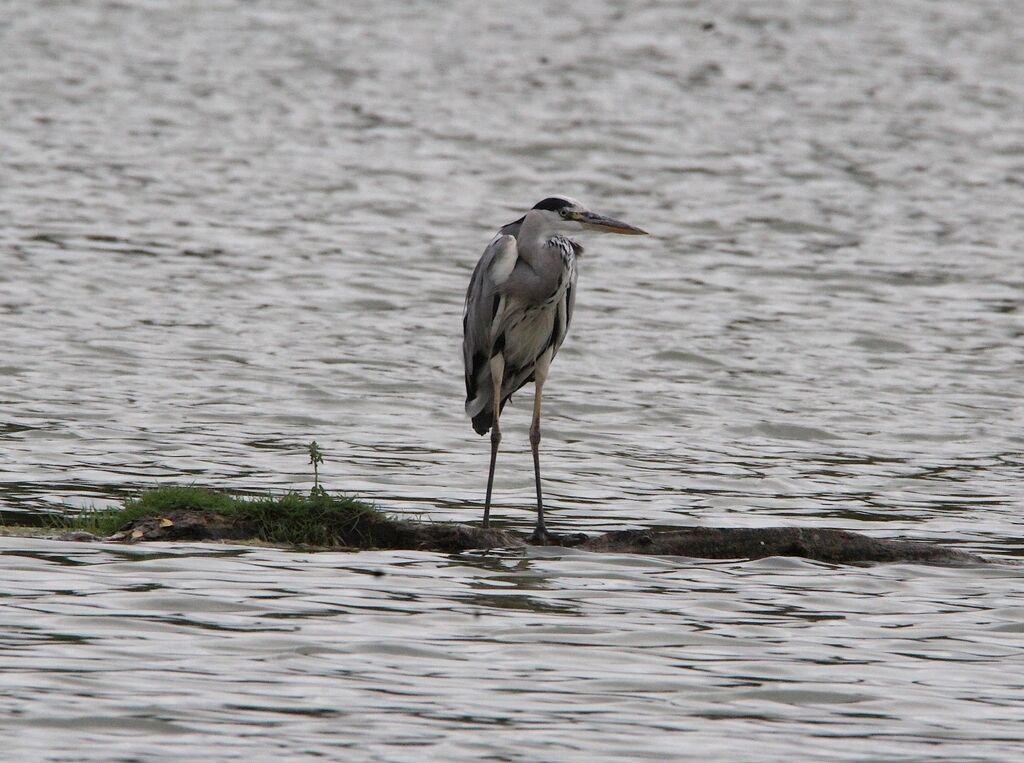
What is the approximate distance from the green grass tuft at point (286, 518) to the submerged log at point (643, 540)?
0.01m

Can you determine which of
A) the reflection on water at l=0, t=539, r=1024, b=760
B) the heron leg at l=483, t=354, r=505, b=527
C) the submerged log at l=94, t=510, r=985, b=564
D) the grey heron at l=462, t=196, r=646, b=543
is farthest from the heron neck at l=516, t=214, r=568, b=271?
the reflection on water at l=0, t=539, r=1024, b=760

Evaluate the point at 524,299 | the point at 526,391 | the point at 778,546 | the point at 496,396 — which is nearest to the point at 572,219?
the point at 524,299

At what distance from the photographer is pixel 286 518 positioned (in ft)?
29.6

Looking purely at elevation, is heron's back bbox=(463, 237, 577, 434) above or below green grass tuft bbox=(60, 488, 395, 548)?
above

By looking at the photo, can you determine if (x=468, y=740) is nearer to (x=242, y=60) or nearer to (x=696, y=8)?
(x=242, y=60)

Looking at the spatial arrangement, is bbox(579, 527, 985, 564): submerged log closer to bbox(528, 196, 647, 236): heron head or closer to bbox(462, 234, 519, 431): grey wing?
bbox(462, 234, 519, 431): grey wing

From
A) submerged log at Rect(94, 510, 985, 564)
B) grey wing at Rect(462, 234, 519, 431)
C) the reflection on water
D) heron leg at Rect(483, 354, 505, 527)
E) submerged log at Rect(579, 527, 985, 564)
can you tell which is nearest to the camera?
the reflection on water

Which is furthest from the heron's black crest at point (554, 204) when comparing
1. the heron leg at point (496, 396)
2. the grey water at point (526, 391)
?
the grey water at point (526, 391)

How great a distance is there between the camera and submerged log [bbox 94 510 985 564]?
29.3 feet

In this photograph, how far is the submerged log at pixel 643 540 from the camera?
8.92 meters

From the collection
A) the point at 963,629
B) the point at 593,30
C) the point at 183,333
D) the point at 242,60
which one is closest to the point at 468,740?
the point at 963,629

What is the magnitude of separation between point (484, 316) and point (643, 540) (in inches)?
70.5

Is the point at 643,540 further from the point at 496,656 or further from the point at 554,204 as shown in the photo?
the point at 496,656

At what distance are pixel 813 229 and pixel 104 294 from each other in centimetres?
840
